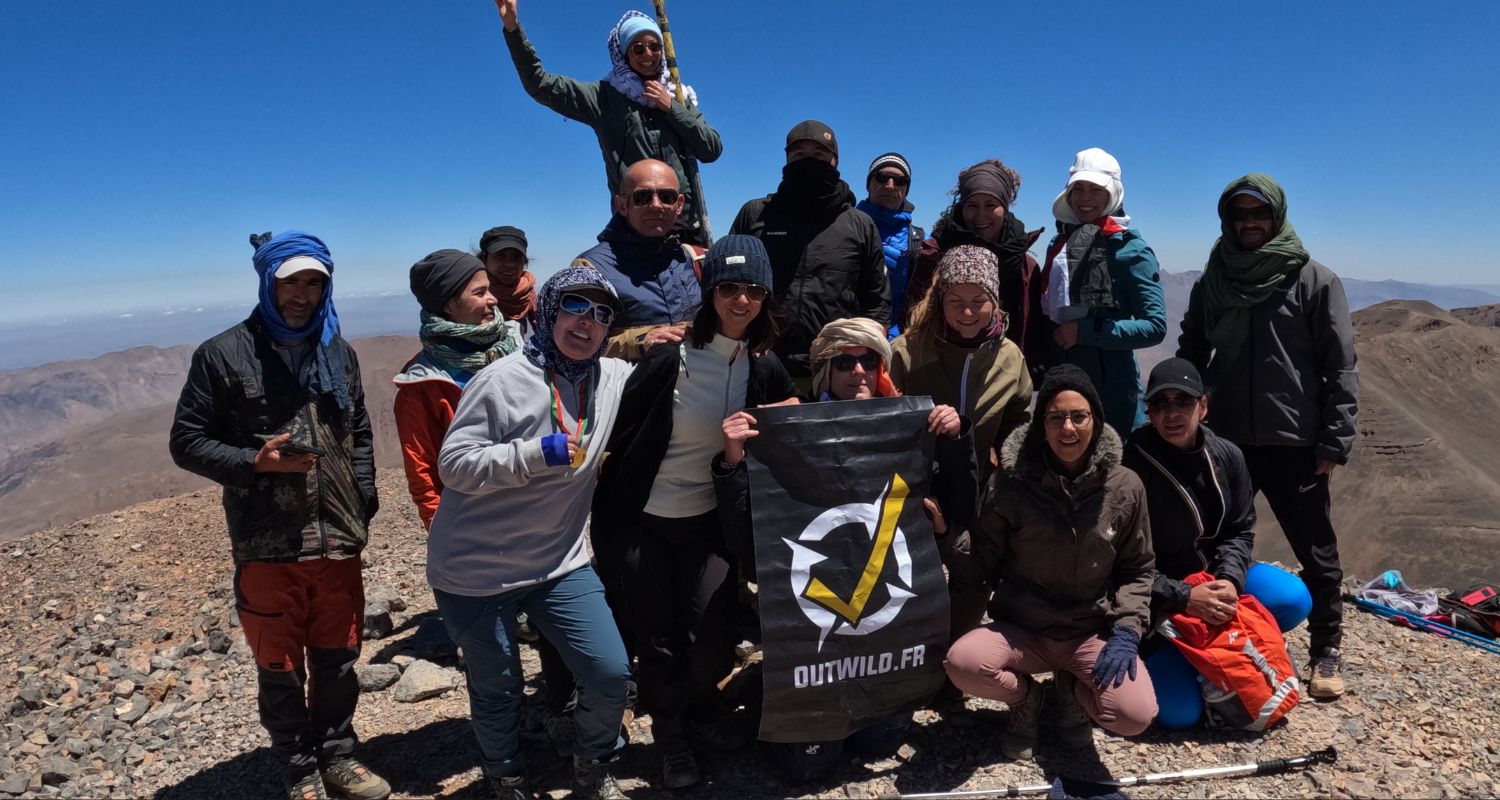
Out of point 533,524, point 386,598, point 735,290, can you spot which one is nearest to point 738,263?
point 735,290

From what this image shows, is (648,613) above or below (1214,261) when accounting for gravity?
below

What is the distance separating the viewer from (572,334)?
375cm

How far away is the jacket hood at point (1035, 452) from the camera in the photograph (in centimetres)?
430

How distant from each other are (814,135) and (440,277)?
254cm

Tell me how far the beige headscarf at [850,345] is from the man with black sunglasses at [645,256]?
36.0 inches

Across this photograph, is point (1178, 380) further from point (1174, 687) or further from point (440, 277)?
point (440, 277)

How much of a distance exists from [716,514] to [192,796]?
3446 mm

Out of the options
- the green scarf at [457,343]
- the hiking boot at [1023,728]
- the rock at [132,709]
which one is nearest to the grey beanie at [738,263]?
the green scarf at [457,343]

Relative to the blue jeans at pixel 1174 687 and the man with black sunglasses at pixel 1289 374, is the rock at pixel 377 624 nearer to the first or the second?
the blue jeans at pixel 1174 687

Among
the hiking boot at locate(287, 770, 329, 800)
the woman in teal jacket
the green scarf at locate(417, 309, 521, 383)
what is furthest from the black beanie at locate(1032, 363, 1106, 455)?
the hiking boot at locate(287, 770, 329, 800)

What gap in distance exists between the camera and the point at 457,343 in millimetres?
4547

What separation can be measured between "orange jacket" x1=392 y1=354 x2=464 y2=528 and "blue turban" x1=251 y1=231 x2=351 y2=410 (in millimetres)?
317

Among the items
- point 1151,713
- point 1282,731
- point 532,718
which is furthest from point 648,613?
point 1282,731

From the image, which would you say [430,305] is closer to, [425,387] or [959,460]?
[425,387]
